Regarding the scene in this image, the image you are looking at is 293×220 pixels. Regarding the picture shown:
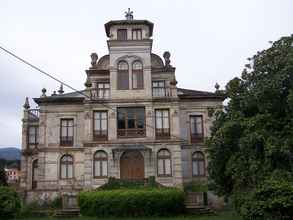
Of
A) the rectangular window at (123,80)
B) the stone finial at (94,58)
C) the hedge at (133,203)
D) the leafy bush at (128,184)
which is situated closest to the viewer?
the hedge at (133,203)

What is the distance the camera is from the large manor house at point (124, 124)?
3850cm

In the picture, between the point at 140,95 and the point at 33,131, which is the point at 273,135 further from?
the point at 33,131

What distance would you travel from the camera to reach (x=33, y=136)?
145 ft

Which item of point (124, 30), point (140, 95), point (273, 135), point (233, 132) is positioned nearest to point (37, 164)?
point (140, 95)

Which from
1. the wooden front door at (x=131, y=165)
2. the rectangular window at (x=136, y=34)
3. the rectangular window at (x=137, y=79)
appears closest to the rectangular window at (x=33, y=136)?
the wooden front door at (x=131, y=165)

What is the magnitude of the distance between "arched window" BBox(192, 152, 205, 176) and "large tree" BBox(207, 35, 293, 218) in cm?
1314

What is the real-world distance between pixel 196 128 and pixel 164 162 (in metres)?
4.70

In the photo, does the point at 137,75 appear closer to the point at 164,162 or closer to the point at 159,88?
the point at 159,88

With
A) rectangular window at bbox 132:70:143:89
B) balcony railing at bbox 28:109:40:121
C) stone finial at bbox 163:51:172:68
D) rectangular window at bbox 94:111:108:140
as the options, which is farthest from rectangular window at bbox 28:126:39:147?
stone finial at bbox 163:51:172:68

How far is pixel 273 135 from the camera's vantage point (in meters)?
23.2

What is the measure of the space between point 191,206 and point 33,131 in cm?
1866

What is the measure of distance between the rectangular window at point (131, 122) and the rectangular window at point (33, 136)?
9485mm

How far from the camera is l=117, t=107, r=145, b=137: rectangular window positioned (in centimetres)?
3881

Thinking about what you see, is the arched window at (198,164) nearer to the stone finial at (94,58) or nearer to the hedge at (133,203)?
the hedge at (133,203)
